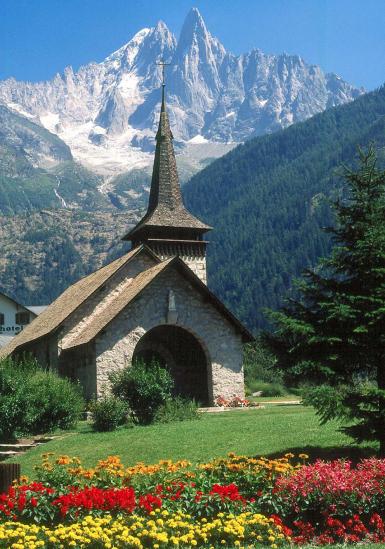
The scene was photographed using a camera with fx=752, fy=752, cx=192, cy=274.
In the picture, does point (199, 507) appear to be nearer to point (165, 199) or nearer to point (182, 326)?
point (182, 326)

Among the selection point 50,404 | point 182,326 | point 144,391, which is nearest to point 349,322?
point 144,391

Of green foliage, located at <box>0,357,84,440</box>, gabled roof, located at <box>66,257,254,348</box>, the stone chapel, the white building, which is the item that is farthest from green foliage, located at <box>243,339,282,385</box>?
the white building

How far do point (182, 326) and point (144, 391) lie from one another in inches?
263

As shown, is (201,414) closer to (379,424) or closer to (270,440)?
(270,440)

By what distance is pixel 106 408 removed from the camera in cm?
2528

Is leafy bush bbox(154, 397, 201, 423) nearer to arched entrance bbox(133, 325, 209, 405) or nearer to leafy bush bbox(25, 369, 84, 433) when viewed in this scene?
leafy bush bbox(25, 369, 84, 433)

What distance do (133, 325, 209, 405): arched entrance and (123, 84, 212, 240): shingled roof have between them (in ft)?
30.5

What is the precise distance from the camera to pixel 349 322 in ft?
52.1

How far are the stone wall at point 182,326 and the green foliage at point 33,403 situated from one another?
10.2 ft

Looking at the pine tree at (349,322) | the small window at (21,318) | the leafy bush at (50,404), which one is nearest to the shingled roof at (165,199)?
the leafy bush at (50,404)

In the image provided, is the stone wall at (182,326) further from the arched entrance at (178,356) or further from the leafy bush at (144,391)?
the leafy bush at (144,391)

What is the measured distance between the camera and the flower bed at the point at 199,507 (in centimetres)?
1109

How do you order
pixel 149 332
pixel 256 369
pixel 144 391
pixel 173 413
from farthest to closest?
pixel 256 369 < pixel 149 332 < pixel 173 413 < pixel 144 391

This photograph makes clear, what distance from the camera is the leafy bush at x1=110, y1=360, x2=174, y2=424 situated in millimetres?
26312
